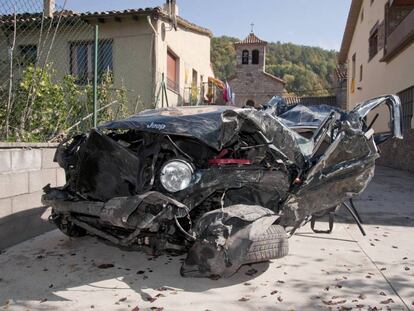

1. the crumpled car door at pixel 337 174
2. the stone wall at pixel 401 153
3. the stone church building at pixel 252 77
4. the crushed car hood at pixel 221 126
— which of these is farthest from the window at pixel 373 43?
the stone church building at pixel 252 77

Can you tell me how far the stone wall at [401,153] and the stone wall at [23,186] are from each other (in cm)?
1156

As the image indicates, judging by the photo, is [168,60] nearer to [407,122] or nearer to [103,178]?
[407,122]

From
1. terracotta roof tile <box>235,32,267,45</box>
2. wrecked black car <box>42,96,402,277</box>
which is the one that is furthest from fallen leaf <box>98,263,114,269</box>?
terracotta roof tile <box>235,32,267,45</box>

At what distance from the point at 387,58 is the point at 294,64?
4429cm

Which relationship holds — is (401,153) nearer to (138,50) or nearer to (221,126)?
(138,50)

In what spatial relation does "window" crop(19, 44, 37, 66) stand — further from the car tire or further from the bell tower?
the bell tower

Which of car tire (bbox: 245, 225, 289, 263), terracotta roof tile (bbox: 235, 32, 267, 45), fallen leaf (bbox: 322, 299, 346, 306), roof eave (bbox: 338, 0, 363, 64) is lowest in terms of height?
fallen leaf (bbox: 322, 299, 346, 306)

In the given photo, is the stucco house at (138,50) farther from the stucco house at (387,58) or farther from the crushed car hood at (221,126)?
the stucco house at (387,58)

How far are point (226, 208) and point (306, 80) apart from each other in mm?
54718

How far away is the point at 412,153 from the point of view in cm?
1355

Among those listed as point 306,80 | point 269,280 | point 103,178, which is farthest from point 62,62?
point 306,80

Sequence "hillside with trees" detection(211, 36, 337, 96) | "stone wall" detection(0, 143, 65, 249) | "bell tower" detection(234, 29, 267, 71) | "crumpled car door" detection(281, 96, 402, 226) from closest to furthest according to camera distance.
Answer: "crumpled car door" detection(281, 96, 402, 226)
"stone wall" detection(0, 143, 65, 249)
"bell tower" detection(234, 29, 267, 71)
"hillside with trees" detection(211, 36, 337, 96)

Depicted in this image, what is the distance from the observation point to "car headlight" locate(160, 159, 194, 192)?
11.2 feet

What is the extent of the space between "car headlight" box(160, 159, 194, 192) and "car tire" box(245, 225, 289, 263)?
0.71 m
